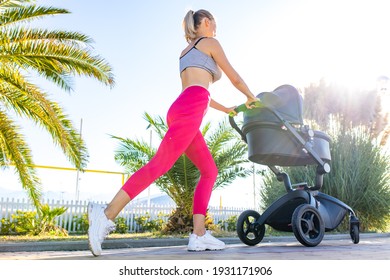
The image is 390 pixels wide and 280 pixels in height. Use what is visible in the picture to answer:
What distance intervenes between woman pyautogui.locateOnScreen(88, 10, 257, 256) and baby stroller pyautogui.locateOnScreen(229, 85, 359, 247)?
0.43 metres

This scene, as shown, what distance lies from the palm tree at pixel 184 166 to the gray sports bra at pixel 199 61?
6520 millimetres

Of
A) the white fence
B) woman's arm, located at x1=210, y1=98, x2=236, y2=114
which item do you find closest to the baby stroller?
woman's arm, located at x1=210, y1=98, x2=236, y2=114

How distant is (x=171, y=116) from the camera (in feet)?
11.1

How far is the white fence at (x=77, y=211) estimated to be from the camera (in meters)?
14.2

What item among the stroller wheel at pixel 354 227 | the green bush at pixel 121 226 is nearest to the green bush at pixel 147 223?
the green bush at pixel 121 226

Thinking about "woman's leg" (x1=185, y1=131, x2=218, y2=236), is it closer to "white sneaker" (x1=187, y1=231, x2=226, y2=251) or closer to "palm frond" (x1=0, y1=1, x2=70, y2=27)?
"white sneaker" (x1=187, y1=231, x2=226, y2=251)

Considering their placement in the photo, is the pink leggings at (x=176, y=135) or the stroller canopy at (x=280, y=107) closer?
the pink leggings at (x=176, y=135)

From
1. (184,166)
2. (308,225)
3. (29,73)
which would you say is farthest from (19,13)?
(308,225)

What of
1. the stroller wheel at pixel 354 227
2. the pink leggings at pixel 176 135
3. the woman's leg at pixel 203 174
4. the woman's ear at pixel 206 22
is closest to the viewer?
the pink leggings at pixel 176 135

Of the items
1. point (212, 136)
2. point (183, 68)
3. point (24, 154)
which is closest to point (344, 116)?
point (212, 136)

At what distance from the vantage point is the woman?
3.11 meters

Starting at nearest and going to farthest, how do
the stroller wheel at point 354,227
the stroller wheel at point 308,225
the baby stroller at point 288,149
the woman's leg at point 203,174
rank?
the woman's leg at point 203,174
the stroller wheel at point 308,225
the baby stroller at point 288,149
the stroller wheel at point 354,227

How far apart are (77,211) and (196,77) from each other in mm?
12770

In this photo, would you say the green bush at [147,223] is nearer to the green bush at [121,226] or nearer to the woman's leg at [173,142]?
the green bush at [121,226]
